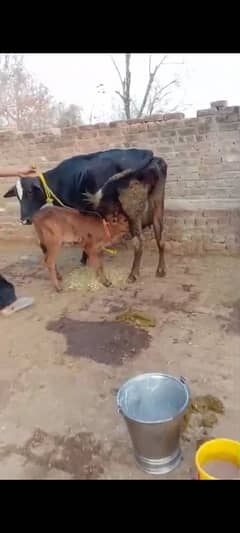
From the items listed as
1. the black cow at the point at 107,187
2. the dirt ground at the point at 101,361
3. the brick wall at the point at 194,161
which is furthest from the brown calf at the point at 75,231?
the brick wall at the point at 194,161

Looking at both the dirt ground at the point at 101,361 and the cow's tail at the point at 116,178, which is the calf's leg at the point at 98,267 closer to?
the dirt ground at the point at 101,361

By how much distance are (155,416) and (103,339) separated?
1457 mm

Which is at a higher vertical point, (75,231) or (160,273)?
(75,231)

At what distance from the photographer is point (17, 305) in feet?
14.9

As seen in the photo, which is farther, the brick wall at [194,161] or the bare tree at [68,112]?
the bare tree at [68,112]

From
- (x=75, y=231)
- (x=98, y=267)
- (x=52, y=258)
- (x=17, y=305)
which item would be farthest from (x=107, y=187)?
(x=17, y=305)

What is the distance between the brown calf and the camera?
16.2ft

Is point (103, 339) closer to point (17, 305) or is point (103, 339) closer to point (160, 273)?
point (17, 305)

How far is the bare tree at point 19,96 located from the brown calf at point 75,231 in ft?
36.7

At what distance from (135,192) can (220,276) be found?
58.2 inches

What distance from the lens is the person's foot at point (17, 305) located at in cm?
447

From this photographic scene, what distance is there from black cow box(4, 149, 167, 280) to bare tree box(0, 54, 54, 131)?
35.5 ft
